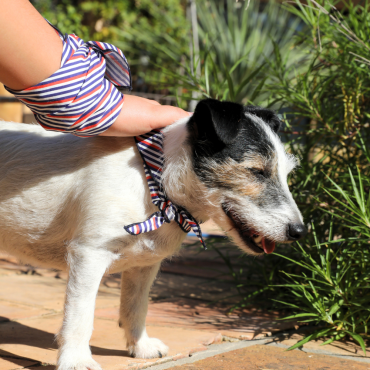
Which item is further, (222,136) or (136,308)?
(136,308)

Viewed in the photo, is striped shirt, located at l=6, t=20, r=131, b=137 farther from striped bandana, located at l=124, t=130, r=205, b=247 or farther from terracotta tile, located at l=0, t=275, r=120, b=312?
terracotta tile, located at l=0, t=275, r=120, b=312

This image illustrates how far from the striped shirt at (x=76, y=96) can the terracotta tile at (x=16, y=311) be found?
1.60m

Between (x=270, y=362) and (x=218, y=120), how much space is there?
1.33 meters

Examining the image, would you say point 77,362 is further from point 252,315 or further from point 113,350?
point 252,315

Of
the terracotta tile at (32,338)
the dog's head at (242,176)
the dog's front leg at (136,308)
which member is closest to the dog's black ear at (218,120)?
the dog's head at (242,176)

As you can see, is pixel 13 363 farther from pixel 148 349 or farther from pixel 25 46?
pixel 25 46

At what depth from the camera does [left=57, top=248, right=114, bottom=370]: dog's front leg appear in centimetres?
211

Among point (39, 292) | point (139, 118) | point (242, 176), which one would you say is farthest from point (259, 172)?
point (39, 292)

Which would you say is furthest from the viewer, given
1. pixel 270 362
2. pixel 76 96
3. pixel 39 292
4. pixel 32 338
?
pixel 39 292

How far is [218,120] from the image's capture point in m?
2.23

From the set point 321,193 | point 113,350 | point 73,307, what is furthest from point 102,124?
point 321,193

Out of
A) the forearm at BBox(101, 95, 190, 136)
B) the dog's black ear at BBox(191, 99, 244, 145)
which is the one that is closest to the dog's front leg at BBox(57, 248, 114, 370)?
the forearm at BBox(101, 95, 190, 136)

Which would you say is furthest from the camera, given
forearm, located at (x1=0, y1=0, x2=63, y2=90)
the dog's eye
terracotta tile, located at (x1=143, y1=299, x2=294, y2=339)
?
terracotta tile, located at (x1=143, y1=299, x2=294, y2=339)

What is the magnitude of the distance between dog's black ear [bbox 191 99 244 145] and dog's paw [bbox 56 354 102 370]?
1.20m
